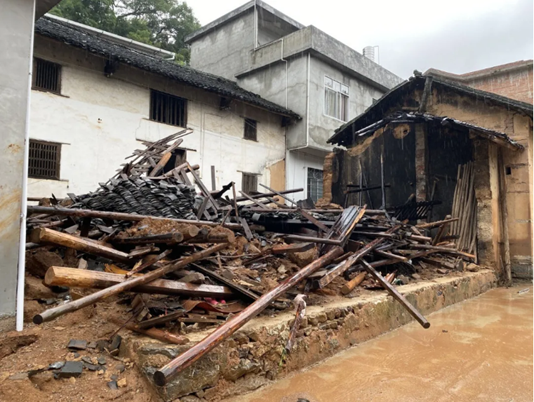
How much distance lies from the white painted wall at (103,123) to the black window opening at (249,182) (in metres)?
0.59

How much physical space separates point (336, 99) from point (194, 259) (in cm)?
1583

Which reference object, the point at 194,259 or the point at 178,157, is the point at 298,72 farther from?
the point at 194,259

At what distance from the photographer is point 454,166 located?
10219mm

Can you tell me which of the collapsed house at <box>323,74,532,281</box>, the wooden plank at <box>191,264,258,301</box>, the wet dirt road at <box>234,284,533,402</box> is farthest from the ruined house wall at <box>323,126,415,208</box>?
the wooden plank at <box>191,264,258,301</box>

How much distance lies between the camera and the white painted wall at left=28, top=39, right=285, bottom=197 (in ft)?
34.8

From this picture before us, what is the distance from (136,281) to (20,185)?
1.45 m

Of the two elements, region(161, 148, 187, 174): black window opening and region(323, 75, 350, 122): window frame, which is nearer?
region(161, 148, 187, 174): black window opening

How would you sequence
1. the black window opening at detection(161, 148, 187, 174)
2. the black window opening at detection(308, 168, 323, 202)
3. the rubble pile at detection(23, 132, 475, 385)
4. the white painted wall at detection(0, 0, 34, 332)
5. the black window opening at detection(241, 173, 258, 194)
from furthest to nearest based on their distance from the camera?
1. the black window opening at detection(308, 168, 323, 202)
2. the black window opening at detection(241, 173, 258, 194)
3. the black window opening at detection(161, 148, 187, 174)
4. the white painted wall at detection(0, 0, 34, 332)
5. the rubble pile at detection(23, 132, 475, 385)

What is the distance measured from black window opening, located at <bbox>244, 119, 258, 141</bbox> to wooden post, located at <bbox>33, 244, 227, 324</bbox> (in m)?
12.6

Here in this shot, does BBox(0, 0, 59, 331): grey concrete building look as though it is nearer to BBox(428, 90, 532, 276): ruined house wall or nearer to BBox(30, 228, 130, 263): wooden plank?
BBox(30, 228, 130, 263): wooden plank

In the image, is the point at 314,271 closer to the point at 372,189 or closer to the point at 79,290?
the point at 79,290

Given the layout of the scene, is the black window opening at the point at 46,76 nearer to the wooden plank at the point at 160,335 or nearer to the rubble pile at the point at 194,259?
the rubble pile at the point at 194,259

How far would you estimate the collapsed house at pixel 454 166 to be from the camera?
365 inches

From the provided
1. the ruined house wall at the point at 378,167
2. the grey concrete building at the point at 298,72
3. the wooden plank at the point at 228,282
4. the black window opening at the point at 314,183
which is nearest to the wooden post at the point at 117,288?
the wooden plank at the point at 228,282
